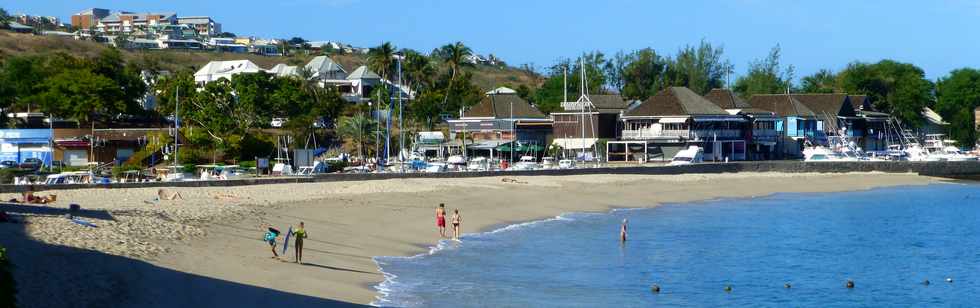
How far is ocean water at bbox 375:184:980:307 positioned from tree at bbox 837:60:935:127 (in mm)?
61860

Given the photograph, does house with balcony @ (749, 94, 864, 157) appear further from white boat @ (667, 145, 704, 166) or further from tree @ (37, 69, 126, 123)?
tree @ (37, 69, 126, 123)

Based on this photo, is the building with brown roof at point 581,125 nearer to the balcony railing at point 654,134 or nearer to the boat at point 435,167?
the balcony railing at point 654,134

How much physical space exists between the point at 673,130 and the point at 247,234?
57.3 meters

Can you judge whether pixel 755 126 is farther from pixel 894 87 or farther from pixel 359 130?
pixel 359 130

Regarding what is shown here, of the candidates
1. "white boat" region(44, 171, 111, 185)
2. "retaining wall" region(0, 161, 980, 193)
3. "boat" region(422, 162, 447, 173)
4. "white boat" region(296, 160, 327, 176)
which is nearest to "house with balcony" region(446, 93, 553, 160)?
"boat" region(422, 162, 447, 173)

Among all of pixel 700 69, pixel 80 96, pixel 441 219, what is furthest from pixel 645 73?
pixel 441 219

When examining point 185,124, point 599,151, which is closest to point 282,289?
point 185,124

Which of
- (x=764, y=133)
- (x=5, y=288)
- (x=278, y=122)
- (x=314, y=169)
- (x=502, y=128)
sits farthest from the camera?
(x=764, y=133)

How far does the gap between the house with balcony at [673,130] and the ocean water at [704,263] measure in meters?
31.0

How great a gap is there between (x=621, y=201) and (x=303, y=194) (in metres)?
16.9

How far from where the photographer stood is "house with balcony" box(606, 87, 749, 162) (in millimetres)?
83875

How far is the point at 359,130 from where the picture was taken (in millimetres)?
75438

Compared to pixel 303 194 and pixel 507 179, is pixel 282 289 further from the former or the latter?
pixel 507 179

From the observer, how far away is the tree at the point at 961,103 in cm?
11462
